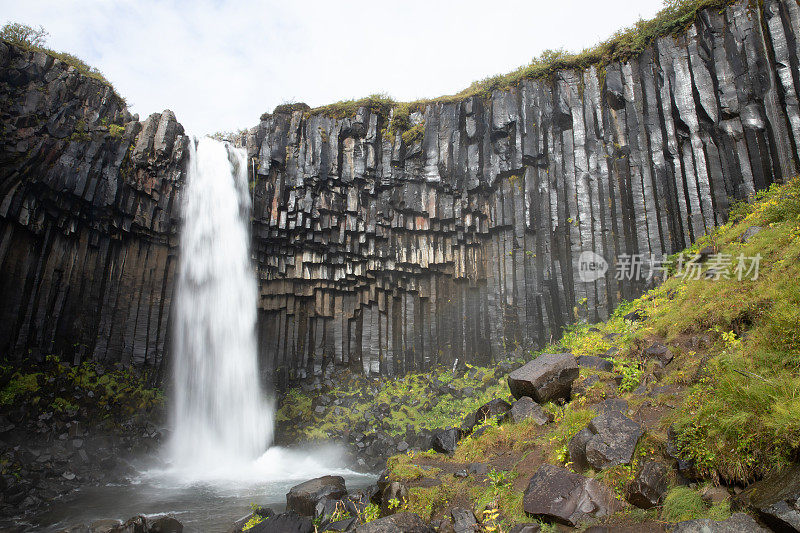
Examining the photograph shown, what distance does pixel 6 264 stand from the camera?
12.4 m

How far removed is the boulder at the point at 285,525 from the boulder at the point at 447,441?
117 inches

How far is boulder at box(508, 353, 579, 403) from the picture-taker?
773cm

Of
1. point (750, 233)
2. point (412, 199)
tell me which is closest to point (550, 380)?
point (750, 233)

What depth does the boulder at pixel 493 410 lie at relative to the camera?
339 inches

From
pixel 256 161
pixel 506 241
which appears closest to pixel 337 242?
pixel 256 161

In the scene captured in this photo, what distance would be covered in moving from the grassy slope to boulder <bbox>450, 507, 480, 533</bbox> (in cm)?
20

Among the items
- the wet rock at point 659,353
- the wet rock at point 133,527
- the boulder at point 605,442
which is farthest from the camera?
the wet rock at point 133,527

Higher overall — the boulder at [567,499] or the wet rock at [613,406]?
the wet rock at [613,406]

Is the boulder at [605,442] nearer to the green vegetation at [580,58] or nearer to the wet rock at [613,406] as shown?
the wet rock at [613,406]

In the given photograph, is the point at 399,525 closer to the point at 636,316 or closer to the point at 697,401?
the point at 697,401

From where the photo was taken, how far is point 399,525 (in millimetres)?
5246

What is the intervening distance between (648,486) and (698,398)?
1329mm

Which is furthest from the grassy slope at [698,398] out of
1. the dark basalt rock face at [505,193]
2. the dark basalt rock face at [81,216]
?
the dark basalt rock face at [81,216]

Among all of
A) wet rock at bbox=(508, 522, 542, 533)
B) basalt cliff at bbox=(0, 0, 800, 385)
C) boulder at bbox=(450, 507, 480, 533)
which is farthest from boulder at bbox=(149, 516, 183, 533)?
basalt cliff at bbox=(0, 0, 800, 385)
